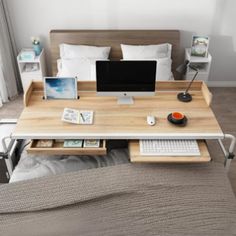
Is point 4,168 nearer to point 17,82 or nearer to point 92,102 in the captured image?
point 92,102

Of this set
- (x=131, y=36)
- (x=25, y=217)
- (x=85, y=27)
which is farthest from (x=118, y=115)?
(x=85, y=27)

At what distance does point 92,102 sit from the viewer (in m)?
2.32

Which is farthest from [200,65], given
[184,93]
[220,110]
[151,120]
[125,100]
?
[151,120]

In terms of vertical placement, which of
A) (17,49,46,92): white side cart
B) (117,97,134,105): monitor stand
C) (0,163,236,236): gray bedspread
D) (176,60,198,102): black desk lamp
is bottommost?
(0,163,236,236): gray bedspread

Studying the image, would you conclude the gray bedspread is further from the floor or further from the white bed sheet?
the floor

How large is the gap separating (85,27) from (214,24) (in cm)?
163

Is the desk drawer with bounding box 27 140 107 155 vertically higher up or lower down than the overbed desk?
lower down

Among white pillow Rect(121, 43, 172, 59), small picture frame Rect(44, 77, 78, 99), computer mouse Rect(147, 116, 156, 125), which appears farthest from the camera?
white pillow Rect(121, 43, 172, 59)

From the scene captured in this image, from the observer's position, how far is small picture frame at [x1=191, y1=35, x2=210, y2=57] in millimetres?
3388

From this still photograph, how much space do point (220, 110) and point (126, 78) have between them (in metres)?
1.77

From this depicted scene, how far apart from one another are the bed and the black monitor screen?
638 mm

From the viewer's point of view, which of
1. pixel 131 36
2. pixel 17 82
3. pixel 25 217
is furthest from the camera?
pixel 17 82

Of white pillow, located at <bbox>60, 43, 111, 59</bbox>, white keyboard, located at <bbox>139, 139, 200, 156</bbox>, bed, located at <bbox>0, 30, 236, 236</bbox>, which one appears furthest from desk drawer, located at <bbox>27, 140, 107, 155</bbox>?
white pillow, located at <bbox>60, 43, 111, 59</bbox>

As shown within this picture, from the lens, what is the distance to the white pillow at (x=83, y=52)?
10.5 feet
